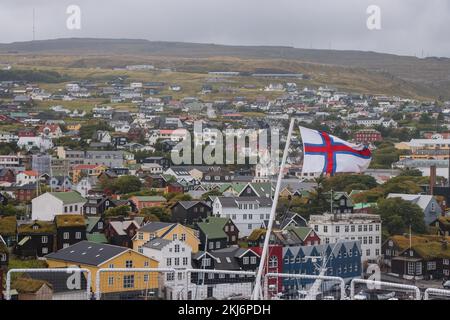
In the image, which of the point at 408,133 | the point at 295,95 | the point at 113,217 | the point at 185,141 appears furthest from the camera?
the point at 295,95

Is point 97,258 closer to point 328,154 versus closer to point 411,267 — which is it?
point 411,267

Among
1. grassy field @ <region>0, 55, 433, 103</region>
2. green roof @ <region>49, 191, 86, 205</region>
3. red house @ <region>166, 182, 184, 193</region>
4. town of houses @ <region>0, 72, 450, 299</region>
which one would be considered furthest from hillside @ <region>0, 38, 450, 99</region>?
green roof @ <region>49, 191, 86, 205</region>

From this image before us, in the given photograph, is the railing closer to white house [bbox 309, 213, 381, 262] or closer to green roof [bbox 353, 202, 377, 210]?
white house [bbox 309, 213, 381, 262]

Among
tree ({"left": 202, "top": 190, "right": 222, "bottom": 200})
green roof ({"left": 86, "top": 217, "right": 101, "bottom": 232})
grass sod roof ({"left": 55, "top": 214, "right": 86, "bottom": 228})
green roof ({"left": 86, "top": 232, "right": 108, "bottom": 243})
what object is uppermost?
grass sod roof ({"left": 55, "top": 214, "right": 86, "bottom": 228})

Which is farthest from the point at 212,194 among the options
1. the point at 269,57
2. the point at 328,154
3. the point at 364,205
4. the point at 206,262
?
the point at 269,57
